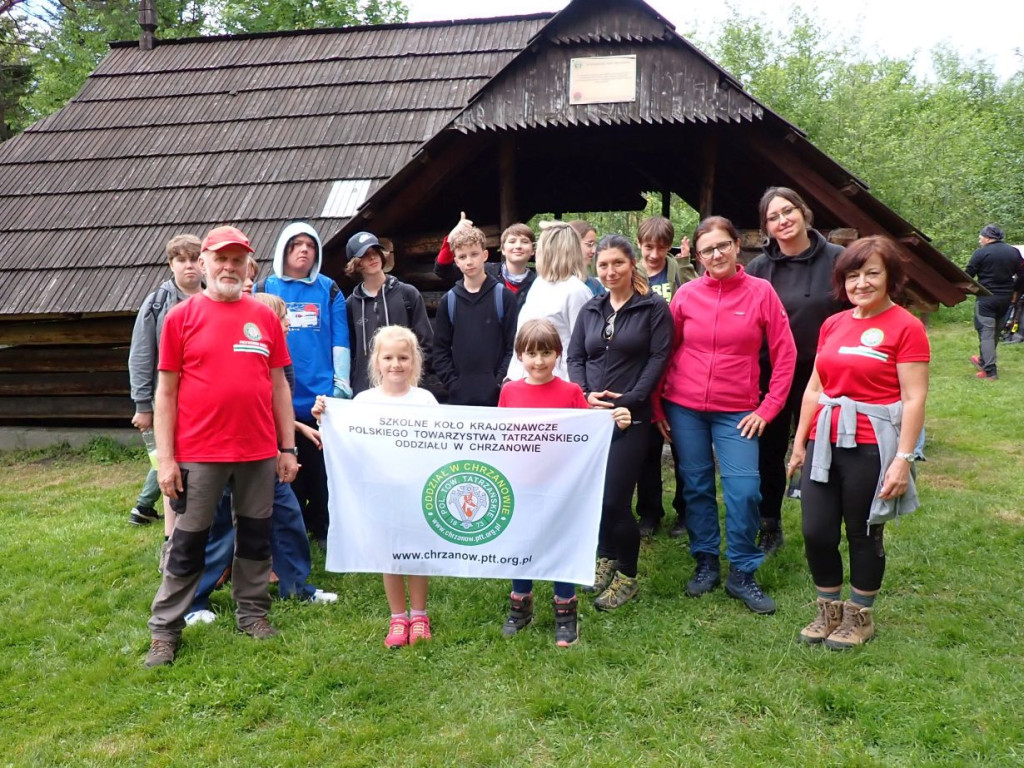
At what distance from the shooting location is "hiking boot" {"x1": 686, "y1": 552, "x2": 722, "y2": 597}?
13.7 ft

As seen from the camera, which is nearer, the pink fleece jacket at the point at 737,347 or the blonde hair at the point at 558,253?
the pink fleece jacket at the point at 737,347

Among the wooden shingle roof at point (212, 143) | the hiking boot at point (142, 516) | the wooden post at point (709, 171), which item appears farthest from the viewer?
the wooden shingle roof at point (212, 143)

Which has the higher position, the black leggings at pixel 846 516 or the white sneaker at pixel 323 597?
the black leggings at pixel 846 516

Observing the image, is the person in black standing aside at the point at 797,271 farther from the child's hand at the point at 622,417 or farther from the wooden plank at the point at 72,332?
the wooden plank at the point at 72,332

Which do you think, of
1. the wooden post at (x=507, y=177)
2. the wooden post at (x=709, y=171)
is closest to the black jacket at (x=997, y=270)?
the wooden post at (x=709, y=171)

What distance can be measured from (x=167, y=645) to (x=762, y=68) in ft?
86.6

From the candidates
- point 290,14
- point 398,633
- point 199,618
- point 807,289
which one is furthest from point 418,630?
point 290,14

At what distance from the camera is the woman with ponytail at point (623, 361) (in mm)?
3889

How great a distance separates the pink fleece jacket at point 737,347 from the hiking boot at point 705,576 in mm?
882

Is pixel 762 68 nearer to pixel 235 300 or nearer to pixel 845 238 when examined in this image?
pixel 845 238

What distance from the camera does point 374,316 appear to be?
15.2ft

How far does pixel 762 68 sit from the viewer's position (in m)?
25.4

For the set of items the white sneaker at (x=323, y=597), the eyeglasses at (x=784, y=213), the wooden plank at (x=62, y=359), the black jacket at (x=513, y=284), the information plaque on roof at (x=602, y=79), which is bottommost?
the white sneaker at (x=323, y=597)

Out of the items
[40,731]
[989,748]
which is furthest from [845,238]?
[40,731]
